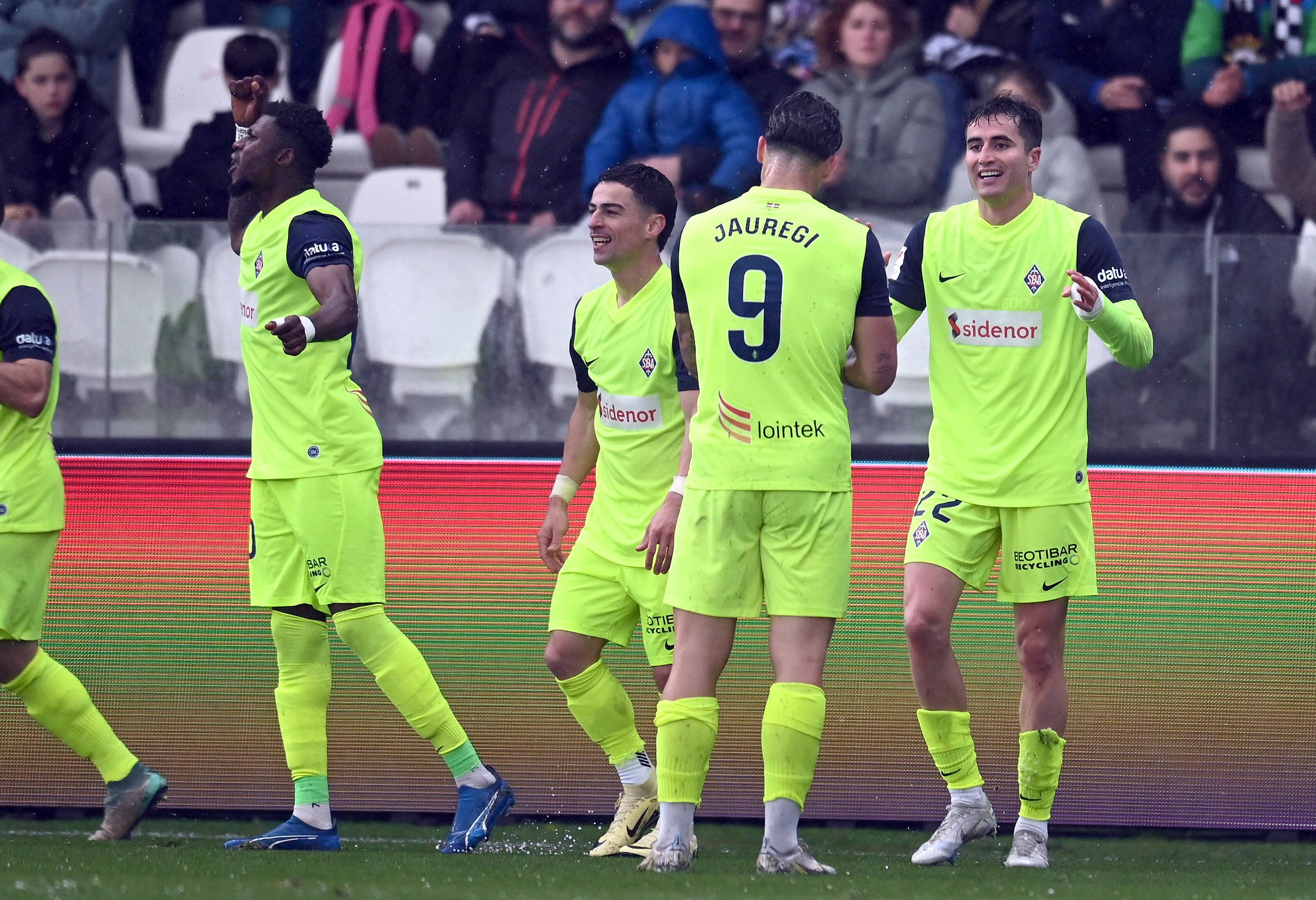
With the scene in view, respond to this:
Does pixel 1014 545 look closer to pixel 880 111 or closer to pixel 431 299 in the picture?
pixel 431 299

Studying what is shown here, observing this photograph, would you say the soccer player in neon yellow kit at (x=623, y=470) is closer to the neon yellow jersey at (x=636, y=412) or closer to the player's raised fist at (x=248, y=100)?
the neon yellow jersey at (x=636, y=412)

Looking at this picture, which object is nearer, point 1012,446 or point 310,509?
point 1012,446

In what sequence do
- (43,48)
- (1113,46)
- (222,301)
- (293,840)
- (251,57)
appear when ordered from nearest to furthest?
(293,840) → (222,301) → (1113,46) → (43,48) → (251,57)

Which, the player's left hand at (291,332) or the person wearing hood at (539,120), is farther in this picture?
the person wearing hood at (539,120)

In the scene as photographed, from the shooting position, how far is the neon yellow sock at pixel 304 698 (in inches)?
191

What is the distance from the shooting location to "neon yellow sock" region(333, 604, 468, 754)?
4781mm

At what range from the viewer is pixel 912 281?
186 inches

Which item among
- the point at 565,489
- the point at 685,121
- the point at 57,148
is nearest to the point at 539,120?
the point at 685,121

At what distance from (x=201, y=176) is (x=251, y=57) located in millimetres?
906

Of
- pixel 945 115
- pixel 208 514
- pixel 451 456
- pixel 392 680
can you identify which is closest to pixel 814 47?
pixel 945 115

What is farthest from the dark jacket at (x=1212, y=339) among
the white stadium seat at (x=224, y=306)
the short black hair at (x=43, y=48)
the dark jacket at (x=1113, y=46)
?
the short black hair at (x=43, y=48)

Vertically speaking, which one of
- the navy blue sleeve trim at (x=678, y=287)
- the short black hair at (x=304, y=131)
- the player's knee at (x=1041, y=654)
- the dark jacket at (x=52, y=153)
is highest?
the dark jacket at (x=52, y=153)

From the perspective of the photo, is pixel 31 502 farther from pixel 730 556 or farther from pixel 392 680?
pixel 730 556

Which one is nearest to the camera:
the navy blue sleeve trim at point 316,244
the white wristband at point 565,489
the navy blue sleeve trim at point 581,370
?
the navy blue sleeve trim at point 316,244
